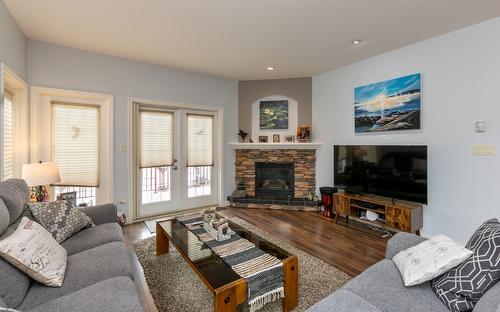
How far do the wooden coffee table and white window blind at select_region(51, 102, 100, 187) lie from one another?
1987mm

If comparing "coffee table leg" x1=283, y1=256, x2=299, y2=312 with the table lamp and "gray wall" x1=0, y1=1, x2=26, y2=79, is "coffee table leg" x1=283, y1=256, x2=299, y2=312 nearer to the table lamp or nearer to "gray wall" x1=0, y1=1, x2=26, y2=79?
the table lamp

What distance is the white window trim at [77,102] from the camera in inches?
124

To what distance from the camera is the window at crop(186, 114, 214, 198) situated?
4.58 metres

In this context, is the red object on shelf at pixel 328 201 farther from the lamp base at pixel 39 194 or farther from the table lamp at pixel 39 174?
the lamp base at pixel 39 194

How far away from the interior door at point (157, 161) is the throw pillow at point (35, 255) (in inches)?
100

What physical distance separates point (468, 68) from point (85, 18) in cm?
444

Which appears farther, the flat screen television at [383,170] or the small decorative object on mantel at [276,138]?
the small decorative object on mantel at [276,138]

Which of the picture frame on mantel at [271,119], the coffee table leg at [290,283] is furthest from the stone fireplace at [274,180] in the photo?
the coffee table leg at [290,283]

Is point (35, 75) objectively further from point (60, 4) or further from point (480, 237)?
point (480, 237)

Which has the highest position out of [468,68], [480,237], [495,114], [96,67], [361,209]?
[96,67]

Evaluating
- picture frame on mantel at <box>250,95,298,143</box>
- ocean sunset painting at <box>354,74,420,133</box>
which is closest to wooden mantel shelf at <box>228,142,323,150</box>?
picture frame on mantel at <box>250,95,298,143</box>

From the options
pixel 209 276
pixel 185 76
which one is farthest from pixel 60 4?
pixel 209 276

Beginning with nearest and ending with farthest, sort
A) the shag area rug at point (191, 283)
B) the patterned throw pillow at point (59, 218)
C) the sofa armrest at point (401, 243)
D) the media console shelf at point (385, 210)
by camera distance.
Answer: the sofa armrest at point (401, 243) → the shag area rug at point (191, 283) → the patterned throw pillow at point (59, 218) → the media console shelf at point (385, 210)

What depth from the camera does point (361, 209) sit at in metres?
3.68
